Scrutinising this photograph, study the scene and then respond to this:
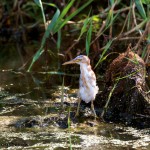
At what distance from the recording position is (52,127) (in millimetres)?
5793

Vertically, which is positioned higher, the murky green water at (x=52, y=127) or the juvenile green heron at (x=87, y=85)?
the juvenile green heron at (x=87, y=85)

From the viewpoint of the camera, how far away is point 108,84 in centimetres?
658

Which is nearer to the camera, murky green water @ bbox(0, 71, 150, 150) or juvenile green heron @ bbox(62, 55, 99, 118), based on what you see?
murky green water @ bbox(0, 71, 150, 150)

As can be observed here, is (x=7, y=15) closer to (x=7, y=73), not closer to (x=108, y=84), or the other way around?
(x=7, y=73)

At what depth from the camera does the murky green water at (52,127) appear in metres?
5.26

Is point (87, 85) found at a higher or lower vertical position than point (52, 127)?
higher

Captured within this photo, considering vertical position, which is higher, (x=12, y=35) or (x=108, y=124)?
(x=12, y=35)

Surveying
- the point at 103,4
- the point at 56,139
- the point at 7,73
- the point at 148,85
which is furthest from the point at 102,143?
the point at 103,4

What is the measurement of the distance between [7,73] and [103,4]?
3.44 m

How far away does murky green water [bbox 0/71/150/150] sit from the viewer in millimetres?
5261

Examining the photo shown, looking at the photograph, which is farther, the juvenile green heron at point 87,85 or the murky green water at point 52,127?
the juvenile green heron at point 87,85

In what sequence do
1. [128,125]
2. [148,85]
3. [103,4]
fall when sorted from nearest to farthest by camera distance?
1. [128,125]
2. [148,85]
3. [103,4]

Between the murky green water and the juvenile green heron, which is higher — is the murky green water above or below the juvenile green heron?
below

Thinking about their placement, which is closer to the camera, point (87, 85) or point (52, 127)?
point (52, 127)
